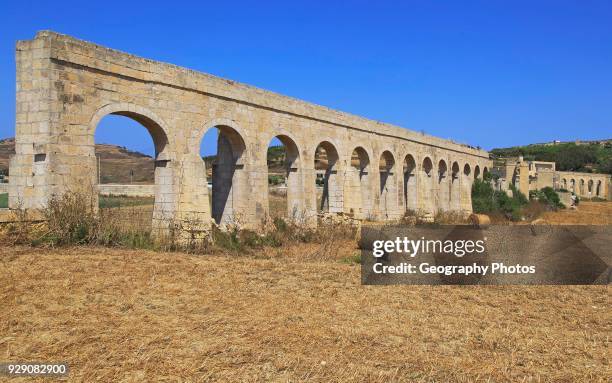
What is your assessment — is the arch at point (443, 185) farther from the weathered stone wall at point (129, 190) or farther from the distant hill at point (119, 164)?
the distant hill at point (119, 164)

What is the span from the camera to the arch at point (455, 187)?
29.2 meters

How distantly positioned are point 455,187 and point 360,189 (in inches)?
497

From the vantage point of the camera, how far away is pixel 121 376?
3.36 m

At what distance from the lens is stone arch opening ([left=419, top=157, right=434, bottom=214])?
24359 millimetres

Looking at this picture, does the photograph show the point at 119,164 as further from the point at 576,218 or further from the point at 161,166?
the point at 161,166

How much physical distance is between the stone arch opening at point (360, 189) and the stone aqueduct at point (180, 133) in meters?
0.04

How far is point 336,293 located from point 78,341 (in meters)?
2.91

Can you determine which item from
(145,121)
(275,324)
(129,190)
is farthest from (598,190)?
(275,324)


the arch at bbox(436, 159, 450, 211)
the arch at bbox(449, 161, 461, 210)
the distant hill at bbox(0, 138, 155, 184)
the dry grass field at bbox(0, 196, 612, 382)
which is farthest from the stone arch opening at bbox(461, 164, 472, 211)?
the distant hill at bbox(0, 138, 155, 184)

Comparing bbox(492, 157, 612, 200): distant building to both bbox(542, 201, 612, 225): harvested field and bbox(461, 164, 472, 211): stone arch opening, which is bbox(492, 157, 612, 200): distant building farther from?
bbox(542, 201, 612, 225): harvested field

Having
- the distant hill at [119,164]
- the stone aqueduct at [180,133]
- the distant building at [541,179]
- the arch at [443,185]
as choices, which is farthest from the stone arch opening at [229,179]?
the distant hill at [119,164]

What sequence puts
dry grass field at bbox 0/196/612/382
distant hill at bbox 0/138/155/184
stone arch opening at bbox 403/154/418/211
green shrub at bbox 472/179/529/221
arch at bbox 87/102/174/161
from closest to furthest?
dry grass field at bbox 0/196/612/382 → arch at bbox 87/102/174/161 → stone arch opening at bbox 403/154/418/211 → green shrub at bbox 472/179/529/221 → distant hill at bbox 0/138/155/184

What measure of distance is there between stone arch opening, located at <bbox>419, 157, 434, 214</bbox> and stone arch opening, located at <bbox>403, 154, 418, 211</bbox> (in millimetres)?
467

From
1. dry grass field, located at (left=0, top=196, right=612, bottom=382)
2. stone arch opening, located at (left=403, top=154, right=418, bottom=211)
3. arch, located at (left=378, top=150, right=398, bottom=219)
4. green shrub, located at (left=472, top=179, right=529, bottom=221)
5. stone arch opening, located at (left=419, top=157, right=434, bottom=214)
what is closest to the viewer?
dry grass field, located at (left=0, top=196, right=612, bottom=382)
